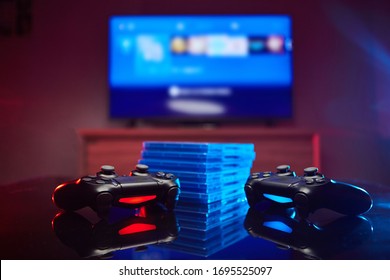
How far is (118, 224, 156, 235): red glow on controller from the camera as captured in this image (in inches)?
13.2

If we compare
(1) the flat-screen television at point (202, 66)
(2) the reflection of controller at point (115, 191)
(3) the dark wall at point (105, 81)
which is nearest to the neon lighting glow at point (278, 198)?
(2) the reflection of controller at point (115, 191)

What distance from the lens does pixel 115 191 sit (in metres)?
0.42

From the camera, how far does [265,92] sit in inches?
93.0

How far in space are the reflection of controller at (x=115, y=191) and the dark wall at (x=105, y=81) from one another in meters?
2.13

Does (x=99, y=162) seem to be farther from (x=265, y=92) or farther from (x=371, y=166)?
(x=371, y=166)

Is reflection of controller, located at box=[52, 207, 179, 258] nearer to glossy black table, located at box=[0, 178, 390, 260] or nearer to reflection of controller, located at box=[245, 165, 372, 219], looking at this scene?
glossy black table, located at box=[0, 178, 390, 260]

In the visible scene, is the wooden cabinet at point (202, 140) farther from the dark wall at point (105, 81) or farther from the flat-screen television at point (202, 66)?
the dark wall at point (105, 81)

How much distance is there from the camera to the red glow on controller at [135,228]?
335mm

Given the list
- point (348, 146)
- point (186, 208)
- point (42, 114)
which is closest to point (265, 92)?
point (348, 146)

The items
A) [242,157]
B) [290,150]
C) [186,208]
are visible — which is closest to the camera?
[186,208]

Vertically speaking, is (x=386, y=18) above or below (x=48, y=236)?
above

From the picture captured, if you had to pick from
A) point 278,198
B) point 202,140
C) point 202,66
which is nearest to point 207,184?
point 278,198

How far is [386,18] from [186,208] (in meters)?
2.69
